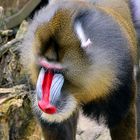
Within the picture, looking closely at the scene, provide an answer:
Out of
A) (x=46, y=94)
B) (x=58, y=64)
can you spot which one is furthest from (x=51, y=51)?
(x=46, y=94)

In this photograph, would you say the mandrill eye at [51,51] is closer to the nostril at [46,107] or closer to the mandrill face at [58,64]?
the mandrill face at [58,64]

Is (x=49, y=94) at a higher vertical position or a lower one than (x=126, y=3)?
higher

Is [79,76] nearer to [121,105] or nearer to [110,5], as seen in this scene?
[121,105]

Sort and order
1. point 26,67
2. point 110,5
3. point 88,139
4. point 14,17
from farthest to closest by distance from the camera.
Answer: point 14,17 → point 88,139 → point 110,5 → point 26,67

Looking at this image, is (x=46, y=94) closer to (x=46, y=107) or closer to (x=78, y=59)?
(x=46, y=107)

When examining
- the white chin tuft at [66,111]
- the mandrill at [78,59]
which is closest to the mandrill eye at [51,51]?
the mandrill at [78,59]

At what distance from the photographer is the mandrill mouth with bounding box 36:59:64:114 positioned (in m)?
1.98

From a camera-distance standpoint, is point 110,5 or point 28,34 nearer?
point 28,34

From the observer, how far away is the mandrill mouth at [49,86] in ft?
6.48

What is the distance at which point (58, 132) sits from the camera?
246cm

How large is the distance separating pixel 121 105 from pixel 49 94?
0.46m

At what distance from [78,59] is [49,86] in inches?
6.1

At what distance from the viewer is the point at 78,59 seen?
202cm

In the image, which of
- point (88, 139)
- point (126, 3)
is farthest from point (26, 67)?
point (88, 139)
